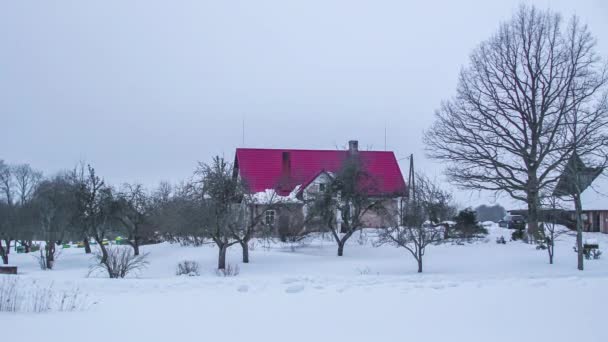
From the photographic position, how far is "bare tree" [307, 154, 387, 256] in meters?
27.9

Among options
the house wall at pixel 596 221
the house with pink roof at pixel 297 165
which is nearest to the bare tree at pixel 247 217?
the house with pink roof at pixel 297 165

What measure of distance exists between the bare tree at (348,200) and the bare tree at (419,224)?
258 cm

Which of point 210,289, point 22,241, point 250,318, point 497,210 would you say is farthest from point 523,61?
point 497,210

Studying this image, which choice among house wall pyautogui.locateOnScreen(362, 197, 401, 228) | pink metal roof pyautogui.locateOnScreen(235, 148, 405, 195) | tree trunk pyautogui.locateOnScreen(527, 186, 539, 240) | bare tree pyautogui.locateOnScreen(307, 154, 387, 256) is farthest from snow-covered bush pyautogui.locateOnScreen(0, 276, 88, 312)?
pink metal roof pyautogui.locateOnScreen(235, 148, 405, 195)

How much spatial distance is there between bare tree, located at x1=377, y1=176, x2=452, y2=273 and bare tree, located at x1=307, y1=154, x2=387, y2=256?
2580mm

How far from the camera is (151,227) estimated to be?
1347 inches

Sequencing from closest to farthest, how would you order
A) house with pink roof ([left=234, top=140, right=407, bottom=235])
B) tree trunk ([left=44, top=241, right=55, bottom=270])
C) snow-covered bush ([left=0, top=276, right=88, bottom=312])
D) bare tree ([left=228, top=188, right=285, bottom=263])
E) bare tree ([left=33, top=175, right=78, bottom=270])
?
snow-covered bush ([left=0, top=276, right=88, bottom=312])
bare tree ([left=228, top=188, right=285, bottom=263])
tree trunk ([left=44, top=241, right=55, bottom=270])
bare tree ([left=33, top=175, right=78, bottom=270])
house with pink roof ([left=234, top=140, right=407, bottom=235])

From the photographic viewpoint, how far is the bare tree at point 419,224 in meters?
21.3

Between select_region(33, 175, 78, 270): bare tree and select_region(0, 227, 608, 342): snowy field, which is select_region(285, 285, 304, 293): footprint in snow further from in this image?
select_region(33, 175, 78, 270): bare tree

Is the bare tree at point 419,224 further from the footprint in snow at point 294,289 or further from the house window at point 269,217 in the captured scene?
the footprint in snow at point 294,289

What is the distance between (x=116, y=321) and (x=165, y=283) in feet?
15.9

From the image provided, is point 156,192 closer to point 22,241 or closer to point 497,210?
point 22,241

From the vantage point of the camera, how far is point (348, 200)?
2792cm

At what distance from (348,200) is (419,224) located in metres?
6.97
